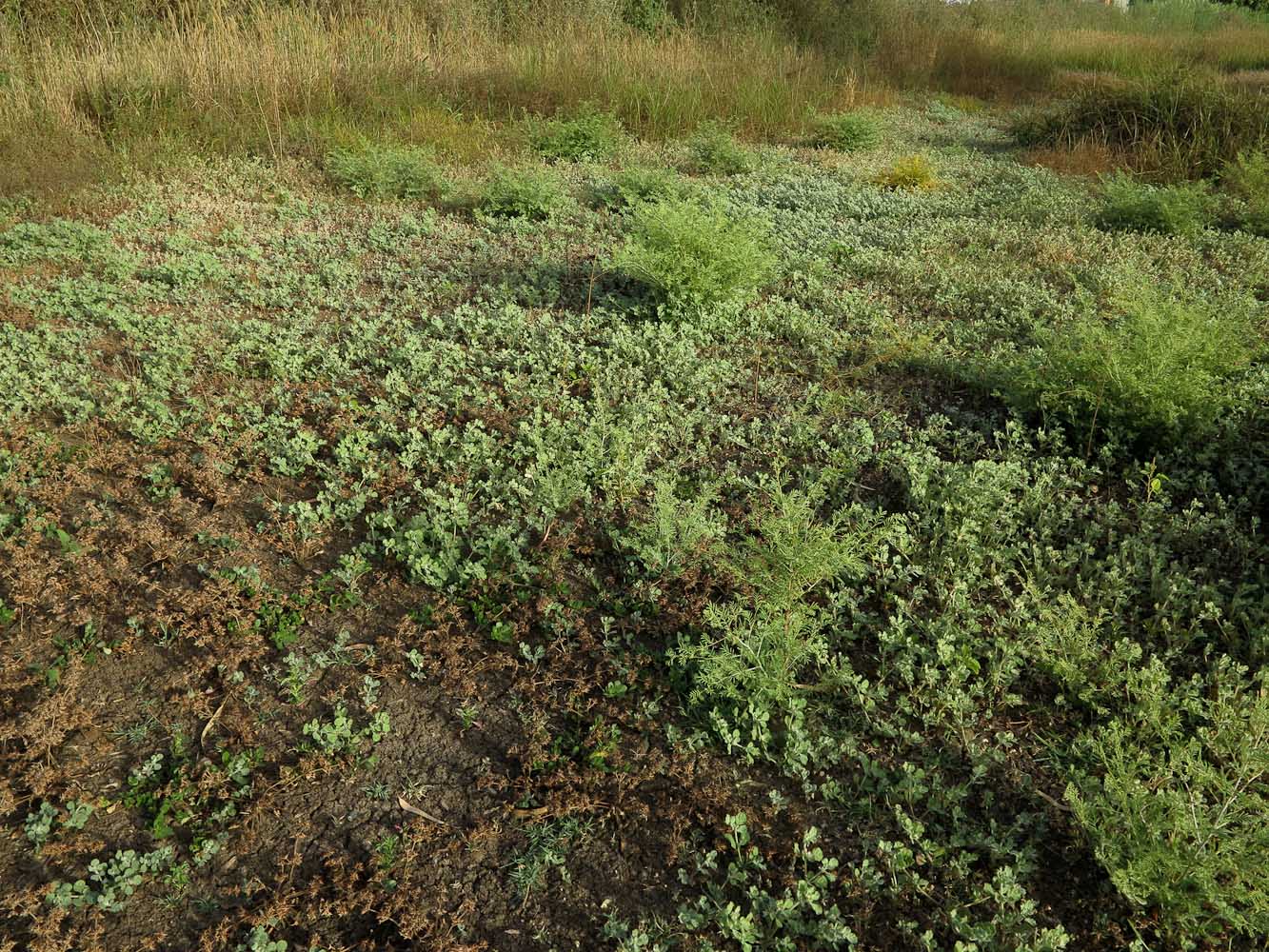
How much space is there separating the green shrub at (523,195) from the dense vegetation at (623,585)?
37 cm

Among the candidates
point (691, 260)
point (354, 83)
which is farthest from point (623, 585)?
point (354, 83)

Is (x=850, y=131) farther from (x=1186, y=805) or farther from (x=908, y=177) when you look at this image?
(x=1186, y=805)

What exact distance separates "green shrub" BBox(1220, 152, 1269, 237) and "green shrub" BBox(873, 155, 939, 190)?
288cm

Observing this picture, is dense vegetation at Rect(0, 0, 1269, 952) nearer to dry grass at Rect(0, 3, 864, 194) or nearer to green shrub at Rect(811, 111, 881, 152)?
dry grass at Rect(0, 3, 864, 194)

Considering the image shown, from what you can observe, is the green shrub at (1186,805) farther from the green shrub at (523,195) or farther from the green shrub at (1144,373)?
the green shrub at (523,195)

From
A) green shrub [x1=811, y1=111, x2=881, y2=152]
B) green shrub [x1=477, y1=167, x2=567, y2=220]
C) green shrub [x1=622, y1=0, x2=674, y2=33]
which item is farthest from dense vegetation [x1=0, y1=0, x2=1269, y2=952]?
green shrub [x1=622, y1=0, x2=674, y2=33]

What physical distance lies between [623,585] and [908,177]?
23.8 feet

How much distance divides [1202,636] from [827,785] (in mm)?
1699

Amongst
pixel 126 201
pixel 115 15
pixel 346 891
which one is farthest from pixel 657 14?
pixel 346 891

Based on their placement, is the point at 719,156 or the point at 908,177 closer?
the point at 908,177

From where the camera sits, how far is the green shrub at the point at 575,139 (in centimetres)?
910

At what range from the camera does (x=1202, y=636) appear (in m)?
2.99

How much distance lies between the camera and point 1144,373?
12.7 ft

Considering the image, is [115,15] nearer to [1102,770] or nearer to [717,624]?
[717,624]
